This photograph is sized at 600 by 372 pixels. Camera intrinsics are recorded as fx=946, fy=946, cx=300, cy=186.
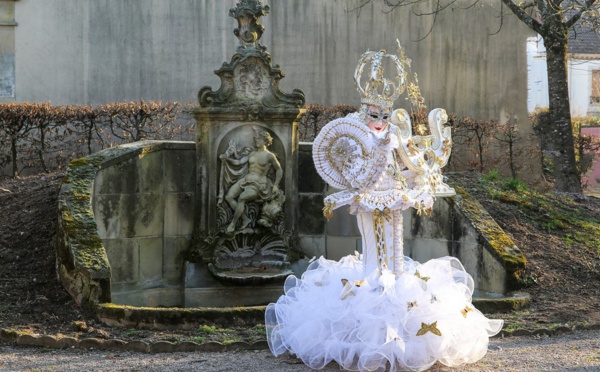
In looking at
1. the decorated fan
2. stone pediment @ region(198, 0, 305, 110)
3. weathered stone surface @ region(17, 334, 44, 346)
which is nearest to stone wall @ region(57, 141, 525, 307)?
stone pediment @ region(198, 0, 305, 110)

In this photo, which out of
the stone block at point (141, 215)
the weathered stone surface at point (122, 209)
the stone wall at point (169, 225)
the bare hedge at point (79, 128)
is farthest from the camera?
the bare hedge at point (79, 128)

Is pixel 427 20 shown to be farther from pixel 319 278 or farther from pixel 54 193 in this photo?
pixel 319 278

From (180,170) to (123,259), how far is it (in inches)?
51.5

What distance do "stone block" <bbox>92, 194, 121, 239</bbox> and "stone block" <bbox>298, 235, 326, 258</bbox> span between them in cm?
234

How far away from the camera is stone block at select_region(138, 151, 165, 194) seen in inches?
435

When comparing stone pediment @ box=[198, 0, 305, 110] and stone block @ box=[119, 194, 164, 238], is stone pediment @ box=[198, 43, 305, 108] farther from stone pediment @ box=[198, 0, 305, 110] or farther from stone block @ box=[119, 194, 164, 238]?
stone block @ box=[119, 194, 164, 238]

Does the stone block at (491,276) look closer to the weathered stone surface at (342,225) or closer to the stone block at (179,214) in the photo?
the weathered stone surface at (342,225)

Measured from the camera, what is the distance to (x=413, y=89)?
8016 mm

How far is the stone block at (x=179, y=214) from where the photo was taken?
1132cm

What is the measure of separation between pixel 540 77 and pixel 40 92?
43.2 feet

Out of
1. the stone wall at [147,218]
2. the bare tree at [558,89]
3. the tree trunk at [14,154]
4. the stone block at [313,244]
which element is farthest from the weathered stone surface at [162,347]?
the bare tree at [558,89]

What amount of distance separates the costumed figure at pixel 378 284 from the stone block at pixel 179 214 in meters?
3.39

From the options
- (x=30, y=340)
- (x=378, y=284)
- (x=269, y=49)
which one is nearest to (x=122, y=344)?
(x=30, y=340)

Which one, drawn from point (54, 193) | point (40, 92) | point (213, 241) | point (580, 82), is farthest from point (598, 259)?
point (580, 82)
